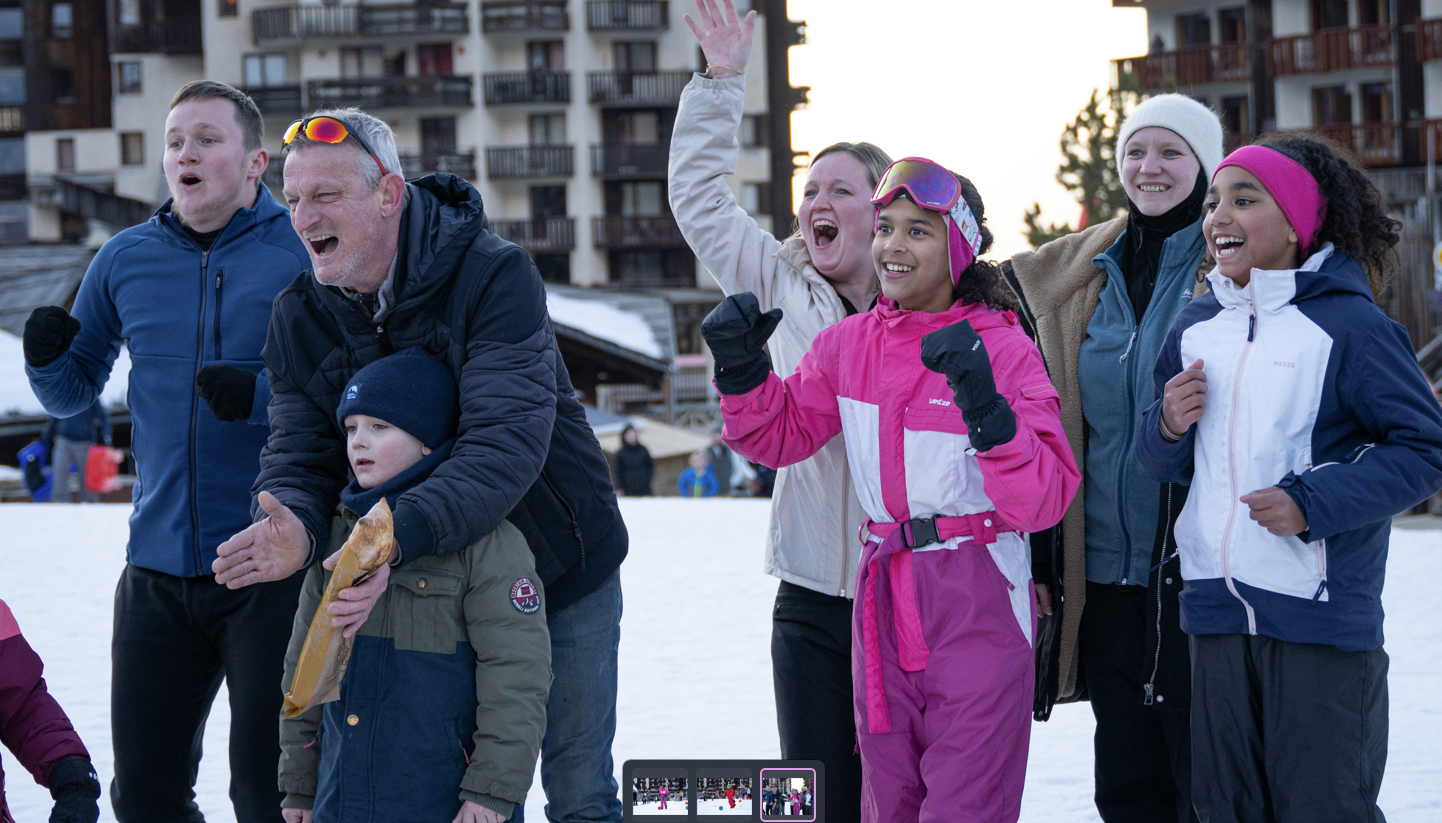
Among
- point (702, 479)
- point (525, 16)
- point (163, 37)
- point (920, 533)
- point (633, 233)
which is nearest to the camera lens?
point (920, 533)

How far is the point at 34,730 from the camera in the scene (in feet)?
7.67

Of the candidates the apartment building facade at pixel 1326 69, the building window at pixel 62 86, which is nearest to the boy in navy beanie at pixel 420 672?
the apartment building facade at pixel 1326 69

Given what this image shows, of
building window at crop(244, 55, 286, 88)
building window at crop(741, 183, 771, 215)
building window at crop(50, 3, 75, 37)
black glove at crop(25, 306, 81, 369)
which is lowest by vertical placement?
black glove at crop(25, 306, 81, 369)

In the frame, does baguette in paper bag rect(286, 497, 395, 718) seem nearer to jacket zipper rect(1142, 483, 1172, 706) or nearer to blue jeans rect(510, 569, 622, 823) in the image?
blue jeans rect(510, 569, 622, 823)

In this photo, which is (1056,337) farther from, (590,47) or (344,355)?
(590,47)

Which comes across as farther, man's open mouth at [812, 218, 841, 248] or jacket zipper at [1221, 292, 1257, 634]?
man's open mouth at [812, 218, 841, 248]

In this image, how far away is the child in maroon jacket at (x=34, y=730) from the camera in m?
2.30

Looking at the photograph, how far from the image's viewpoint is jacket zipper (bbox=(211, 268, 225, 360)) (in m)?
2.88

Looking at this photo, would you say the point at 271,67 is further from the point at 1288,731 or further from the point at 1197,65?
the point at 1288,731

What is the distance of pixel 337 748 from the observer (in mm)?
→ 2244

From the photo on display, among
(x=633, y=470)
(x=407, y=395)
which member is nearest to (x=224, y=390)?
(x=407, y=395)

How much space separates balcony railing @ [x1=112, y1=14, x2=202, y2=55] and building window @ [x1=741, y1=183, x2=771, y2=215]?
58.5ft

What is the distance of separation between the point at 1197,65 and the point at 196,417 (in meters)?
34.1

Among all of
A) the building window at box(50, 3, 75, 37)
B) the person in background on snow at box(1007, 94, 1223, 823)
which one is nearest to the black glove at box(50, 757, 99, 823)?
the person in background on snow at box(1007, 94, 1223, 823)
